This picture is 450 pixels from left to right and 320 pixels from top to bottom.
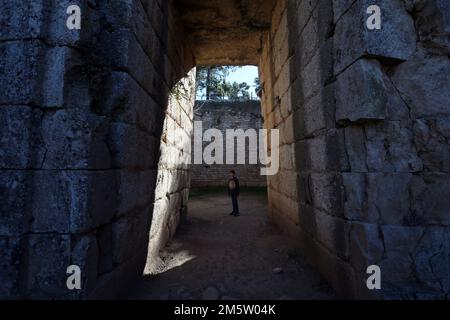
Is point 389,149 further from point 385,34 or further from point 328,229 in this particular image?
point 328,229

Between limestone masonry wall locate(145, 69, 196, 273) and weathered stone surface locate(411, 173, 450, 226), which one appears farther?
limestone masonry wall locate(145, 69, 196, 273)

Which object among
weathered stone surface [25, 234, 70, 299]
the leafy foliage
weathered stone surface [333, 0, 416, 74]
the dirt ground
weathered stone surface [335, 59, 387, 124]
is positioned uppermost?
the leafy foliage

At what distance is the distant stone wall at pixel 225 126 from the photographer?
42.8 ft

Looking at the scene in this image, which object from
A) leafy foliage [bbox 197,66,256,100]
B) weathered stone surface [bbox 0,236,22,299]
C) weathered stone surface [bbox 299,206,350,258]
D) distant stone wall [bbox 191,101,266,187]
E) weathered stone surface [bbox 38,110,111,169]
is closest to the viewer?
weathered stone surface [bbox 0,236,22,299]

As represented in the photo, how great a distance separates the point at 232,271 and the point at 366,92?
7.39 ft

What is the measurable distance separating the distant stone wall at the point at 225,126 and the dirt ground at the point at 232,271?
862cm

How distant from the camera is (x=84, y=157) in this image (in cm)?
167

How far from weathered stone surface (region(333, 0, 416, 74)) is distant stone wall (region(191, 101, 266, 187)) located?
1125 cm

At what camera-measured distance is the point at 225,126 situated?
1308 cm

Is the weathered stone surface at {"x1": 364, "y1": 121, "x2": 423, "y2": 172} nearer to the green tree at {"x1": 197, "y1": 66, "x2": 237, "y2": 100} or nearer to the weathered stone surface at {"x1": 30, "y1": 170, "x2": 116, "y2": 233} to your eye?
the weathered stone surface at {"x1": 30, "y1": 170, "x2": 116, "y2": 233}

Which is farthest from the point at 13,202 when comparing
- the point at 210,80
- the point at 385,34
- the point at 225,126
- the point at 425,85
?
the point at 210,80

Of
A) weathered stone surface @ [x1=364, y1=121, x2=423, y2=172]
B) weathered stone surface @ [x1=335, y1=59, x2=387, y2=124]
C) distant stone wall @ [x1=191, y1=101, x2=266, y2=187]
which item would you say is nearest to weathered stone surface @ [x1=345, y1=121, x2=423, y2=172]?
weathered stone surface @ [x1=364, y1=121, x2=423, y2=172]

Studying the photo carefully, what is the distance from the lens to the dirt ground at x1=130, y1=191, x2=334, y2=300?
2.34m

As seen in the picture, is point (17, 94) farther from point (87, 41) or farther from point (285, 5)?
point (285, 5)
